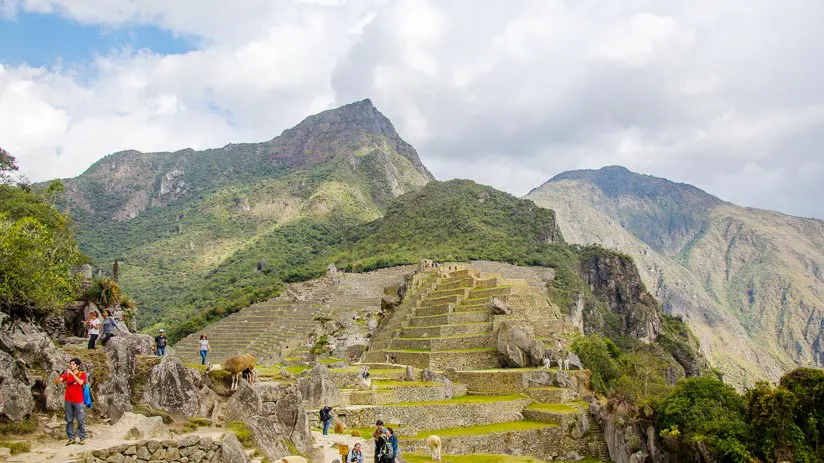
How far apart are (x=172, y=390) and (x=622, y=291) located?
97881 millimetres

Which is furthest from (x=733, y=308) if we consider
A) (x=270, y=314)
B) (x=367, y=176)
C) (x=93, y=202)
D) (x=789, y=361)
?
(x=93, y=202)

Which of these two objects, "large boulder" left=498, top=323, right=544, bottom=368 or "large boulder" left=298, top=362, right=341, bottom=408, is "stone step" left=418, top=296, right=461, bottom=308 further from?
"large boulder" left=298, top=362, right=341, bottom=408

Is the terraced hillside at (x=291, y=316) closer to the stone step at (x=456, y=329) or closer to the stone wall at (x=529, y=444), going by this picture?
the stone step at (x=456, y=329)

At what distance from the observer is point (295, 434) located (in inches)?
506

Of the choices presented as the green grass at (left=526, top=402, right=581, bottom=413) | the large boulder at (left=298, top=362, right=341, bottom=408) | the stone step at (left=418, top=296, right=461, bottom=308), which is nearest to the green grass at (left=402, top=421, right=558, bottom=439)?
the green grass at (left=526, top=402, right=581, bottom=413)

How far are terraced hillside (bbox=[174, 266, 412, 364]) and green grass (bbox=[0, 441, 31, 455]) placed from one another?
101 feet

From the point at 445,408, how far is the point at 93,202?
548 ft

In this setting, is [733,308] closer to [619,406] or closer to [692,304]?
[692,304]

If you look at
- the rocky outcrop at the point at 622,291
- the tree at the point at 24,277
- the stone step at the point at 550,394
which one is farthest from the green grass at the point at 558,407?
the rocky outcrop at the point at 622,291

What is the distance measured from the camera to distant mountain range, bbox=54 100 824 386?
95000 mm

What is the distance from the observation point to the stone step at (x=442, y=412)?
2027 centimetres

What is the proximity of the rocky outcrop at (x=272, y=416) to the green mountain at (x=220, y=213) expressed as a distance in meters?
56.5

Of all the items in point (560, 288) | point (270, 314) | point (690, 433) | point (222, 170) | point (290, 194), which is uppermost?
point (222, 170)

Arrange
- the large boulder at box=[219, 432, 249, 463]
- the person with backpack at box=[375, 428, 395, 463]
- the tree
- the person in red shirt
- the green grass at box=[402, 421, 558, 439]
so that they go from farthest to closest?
the green grass at box=[402, 421, 558, 439] < the tree < the person with backpack at box=[375, 428, 395, 463] < the large boulder at box=[219, 432, 249, 463] < the person in red shirt
